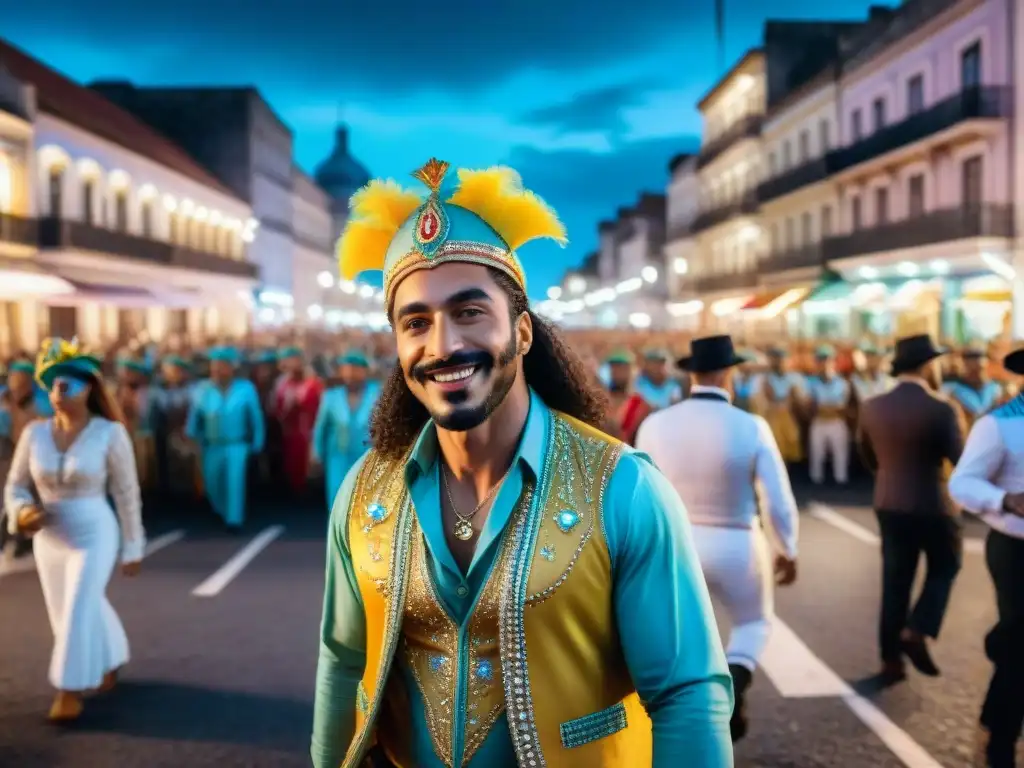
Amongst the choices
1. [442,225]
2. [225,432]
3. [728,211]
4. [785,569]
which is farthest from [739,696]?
[728,211]

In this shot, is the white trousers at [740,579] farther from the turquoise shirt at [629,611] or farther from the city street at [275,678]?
the turquoise shirt at [629,611]

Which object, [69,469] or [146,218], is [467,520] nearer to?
[69,469]

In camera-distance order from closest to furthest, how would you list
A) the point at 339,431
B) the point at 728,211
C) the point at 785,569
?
the point at 785,569, the point at 339,431, the point at 728,211

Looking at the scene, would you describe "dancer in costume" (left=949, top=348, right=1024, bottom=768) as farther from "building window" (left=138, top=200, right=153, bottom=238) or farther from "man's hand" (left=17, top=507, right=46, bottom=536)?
"building window" (left=138, top=200, right=153, bottom=238)

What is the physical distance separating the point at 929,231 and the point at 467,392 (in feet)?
100

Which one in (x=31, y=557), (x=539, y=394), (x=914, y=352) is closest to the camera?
(x=539, y=394)

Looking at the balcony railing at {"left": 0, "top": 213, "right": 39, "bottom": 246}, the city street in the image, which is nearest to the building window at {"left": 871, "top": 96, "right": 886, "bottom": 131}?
the balcony railing at {"left": 0, "top": 213, "right": 39, "bottom": 246}

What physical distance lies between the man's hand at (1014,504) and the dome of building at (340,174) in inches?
4354

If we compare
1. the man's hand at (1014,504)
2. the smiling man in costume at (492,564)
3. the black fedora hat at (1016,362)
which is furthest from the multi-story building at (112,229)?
the smiling man in costume at (492,564)

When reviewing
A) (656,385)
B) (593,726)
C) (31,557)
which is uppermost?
(656,385)

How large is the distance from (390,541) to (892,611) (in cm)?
467

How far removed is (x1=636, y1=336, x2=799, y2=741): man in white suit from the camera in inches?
185

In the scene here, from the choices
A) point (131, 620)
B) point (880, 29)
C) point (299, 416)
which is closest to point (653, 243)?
point (880, 29)

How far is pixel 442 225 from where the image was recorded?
2211mm
